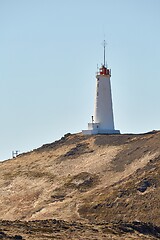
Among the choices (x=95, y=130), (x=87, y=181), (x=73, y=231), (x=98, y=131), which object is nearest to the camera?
(x=73, y=231)

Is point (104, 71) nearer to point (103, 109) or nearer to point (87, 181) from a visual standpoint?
point (103, 109)

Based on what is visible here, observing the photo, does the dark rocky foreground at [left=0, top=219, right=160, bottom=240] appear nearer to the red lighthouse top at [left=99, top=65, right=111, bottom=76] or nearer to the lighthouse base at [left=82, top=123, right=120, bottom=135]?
the lighthouse base at [left=82, top=123, right=120, bottom=135]

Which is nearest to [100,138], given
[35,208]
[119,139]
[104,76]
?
[119,139]

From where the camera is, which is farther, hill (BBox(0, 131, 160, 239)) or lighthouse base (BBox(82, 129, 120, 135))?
lighthouse base (BBox(82, 129, 120, 135))

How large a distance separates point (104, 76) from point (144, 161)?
28990mm

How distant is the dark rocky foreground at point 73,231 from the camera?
175 feet

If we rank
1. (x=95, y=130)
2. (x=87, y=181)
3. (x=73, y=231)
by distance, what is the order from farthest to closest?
(x=95, y=130)
(x=87, y=181)
(x=73, y=231)

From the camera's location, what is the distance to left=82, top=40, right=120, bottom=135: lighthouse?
113125 mm

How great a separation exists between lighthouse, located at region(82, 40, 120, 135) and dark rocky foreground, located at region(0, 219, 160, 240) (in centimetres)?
5139

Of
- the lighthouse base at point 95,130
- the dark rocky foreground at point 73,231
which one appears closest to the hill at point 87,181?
the lighthouse base at point 95,130

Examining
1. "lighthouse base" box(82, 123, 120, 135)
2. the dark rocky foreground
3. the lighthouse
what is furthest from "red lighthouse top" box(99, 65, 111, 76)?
the dark rocky foreground

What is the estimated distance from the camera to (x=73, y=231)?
56.6 metres

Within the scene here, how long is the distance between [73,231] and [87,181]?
3334 centimetres

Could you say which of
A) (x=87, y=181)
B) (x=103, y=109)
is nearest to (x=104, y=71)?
(x=103, y=109)
